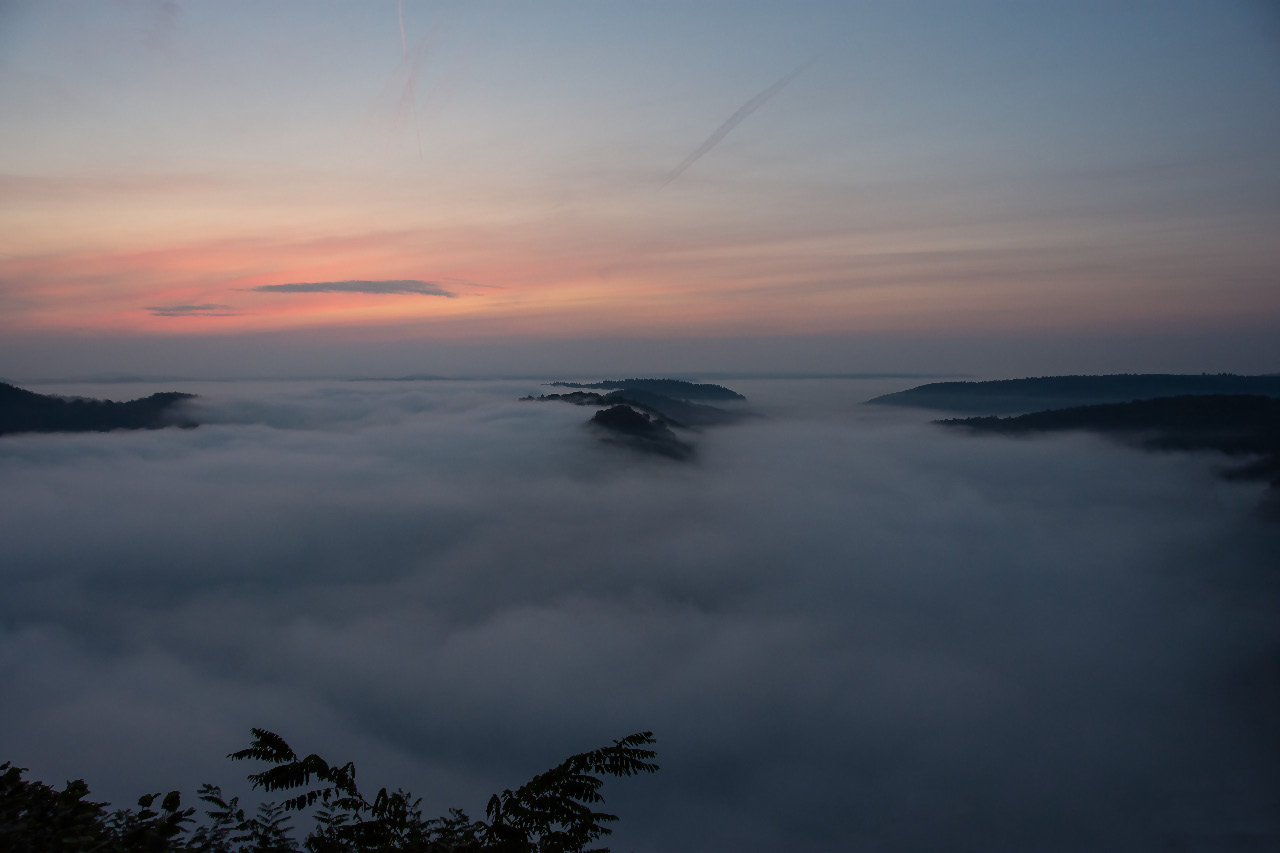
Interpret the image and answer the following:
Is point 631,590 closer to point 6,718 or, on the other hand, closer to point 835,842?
point 835,842

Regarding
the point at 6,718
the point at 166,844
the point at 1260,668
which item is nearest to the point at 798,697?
the point at 1260,668

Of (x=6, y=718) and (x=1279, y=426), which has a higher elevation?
(x=1279, y=426)

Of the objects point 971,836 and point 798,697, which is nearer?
point 971,836

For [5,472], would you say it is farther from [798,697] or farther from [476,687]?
[798,697]

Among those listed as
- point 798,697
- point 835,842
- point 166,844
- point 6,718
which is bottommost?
point 835,842

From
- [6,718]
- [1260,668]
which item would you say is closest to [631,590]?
[6,718]

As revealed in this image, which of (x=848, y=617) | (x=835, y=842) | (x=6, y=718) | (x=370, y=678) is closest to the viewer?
(x=6, y=718)

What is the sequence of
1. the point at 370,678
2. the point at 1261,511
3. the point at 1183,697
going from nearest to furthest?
the point at 370,678
the point at 1183,697
the point at 1261,511

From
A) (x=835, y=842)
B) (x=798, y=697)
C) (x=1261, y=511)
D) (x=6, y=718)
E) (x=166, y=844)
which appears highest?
(x=166, y=844)

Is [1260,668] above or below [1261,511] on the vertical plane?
below
